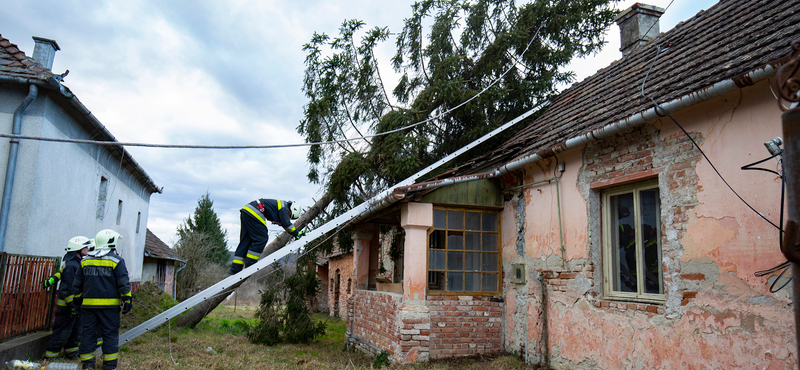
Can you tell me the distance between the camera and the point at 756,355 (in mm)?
4227

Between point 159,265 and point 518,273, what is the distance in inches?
834

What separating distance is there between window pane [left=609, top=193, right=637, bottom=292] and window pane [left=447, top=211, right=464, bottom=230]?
2.53 meters

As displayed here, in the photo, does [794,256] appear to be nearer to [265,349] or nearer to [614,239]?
[614,239]

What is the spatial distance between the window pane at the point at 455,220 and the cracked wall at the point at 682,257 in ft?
4.63

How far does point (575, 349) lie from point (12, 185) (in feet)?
29.4

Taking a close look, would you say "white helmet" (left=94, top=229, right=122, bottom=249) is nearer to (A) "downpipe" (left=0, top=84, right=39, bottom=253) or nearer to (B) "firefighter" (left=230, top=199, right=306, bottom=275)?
(B) "firefighter" (left=230, top=199, right=306, bottom=275)

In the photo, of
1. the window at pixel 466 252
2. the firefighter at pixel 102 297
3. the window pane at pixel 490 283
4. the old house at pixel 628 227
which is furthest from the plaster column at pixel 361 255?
the firefighter at pixel 102 297

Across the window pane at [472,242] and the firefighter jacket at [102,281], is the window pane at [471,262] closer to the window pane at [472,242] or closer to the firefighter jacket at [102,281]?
the window pane at [472,242]

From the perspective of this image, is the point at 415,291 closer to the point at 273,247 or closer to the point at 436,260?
the point at 436,260

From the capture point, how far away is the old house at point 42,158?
798 centimetres

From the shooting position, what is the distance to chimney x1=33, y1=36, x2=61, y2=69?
9.25m

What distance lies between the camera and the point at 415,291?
7648mm

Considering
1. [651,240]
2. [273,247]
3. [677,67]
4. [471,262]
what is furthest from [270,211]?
[677,67]

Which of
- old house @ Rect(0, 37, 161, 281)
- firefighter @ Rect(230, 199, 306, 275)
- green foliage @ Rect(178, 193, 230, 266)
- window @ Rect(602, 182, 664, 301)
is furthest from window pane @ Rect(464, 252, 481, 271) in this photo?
green foliage @ Rect(178, 193, 230, 266)
